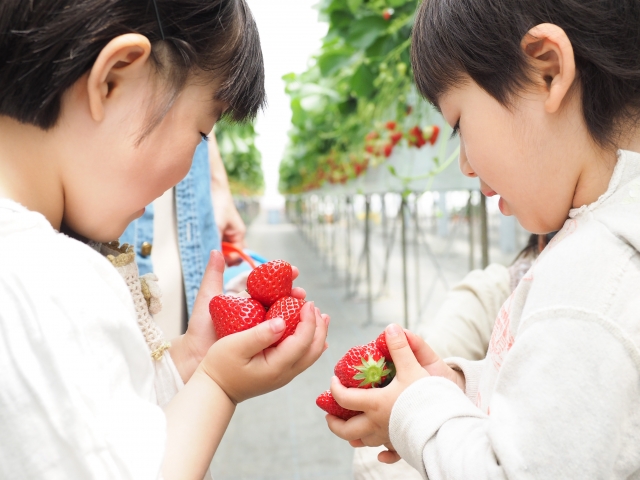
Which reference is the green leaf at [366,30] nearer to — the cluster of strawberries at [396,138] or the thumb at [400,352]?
the cluster of strawberries at [396,138]

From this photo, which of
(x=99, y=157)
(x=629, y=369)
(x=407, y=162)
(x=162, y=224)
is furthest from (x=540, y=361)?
(x=407, y=162)

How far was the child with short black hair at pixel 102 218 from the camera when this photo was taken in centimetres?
51

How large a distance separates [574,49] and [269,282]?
51cm

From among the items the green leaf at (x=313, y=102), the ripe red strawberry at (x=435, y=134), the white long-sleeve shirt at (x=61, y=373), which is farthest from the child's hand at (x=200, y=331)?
the green leaf at (x=313, y=102)

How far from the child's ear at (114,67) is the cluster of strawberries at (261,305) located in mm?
317

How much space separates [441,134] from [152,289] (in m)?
1.37

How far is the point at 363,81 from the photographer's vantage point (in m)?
2.24

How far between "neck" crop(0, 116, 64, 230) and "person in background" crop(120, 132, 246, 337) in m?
0.43

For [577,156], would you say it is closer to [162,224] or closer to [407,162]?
[162,224]

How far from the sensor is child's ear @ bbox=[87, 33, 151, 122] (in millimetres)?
578

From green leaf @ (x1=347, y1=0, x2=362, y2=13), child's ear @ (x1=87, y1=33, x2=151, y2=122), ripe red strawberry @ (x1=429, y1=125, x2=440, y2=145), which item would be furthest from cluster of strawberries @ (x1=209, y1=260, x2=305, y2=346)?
green leaf @ (x1=347, y1=0, x2=362, y2=13)

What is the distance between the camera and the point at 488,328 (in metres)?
1.50

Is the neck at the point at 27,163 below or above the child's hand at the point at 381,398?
above

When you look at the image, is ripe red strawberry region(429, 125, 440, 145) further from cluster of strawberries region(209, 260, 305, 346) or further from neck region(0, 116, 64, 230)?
neck region(0, 116, 64, 230)
